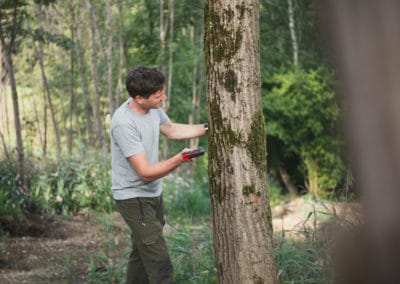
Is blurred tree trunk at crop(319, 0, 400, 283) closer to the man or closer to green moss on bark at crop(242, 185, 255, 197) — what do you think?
green moss on bark at crop(242, 185, 255, 197)

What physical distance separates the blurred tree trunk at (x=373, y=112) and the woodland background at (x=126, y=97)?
3cm

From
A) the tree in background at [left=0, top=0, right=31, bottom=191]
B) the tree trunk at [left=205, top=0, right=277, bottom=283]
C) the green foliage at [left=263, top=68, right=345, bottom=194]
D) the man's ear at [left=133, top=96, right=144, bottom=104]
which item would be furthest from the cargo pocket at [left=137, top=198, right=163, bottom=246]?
the green foliage at [left=263, top=68, right=345, bottom=194]

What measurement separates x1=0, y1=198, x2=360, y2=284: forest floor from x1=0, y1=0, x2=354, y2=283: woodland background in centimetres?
28

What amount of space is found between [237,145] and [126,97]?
370 inches

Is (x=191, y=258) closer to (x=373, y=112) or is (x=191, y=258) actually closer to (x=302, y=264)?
(x=302, y=264)

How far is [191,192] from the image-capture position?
10523mm

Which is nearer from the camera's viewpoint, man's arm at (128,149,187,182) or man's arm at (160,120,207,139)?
man's arm at (128,149,187,182)

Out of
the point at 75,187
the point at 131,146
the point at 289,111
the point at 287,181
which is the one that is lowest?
the point at 287,181

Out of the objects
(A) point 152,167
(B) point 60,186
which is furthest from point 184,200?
(A) point 152,167

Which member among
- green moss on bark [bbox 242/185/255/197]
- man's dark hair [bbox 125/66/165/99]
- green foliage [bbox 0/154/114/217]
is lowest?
green foliage [bbox 0/154/114/217]

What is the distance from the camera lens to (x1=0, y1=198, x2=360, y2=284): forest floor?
558cm

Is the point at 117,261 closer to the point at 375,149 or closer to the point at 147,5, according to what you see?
the point at 375,149

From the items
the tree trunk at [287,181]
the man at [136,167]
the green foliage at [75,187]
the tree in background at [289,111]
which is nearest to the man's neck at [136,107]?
the man at [136,167]

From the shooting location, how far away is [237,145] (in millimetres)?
2977
